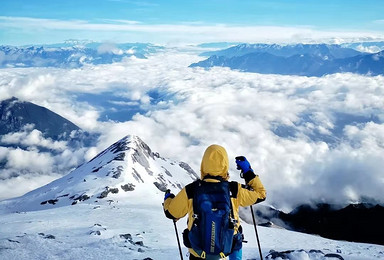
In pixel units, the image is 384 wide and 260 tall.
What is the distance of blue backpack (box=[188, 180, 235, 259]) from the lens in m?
6.80

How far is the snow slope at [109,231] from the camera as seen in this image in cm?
1438

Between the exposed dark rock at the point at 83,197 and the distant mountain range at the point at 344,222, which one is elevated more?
the exposed dark rock at the point at 83,197

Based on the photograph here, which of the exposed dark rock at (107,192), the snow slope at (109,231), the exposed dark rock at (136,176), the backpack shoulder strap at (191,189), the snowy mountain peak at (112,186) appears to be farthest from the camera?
the exposed dark rock at (136,176)

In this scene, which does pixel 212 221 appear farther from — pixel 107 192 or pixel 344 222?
pixel 344 222

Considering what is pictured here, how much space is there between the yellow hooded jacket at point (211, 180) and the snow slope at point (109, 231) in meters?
8.01

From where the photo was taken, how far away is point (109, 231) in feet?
74.0

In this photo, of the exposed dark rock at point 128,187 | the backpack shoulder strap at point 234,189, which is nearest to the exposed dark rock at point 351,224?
the exposed dark rock at point 128,187

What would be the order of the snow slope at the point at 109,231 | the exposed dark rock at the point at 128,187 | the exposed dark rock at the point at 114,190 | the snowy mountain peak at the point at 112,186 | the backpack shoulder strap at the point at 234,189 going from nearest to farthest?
the backpack shoulder strap at the point at 234,189 < the snow slope at the point at 109,231 < the snowy mountain peak at the point at 112,186 < the exposed dark rock at the point at 114,190 < the exposed dark rock at the point at 128,187

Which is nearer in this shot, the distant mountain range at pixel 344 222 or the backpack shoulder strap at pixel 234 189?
the backpack shoulder strap at pixel 234 189

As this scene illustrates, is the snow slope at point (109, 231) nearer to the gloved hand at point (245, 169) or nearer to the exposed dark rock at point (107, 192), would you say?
the exposed dark rock at point (107, 192)

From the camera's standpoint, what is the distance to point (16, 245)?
13.9 metres

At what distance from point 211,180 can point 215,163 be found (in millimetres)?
388

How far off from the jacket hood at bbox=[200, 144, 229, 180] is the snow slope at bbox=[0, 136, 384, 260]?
350 inches

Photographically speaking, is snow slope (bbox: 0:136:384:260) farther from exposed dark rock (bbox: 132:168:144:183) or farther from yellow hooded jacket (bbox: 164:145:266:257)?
yellow hooded jacket (bbox: 164:145:266:257)
